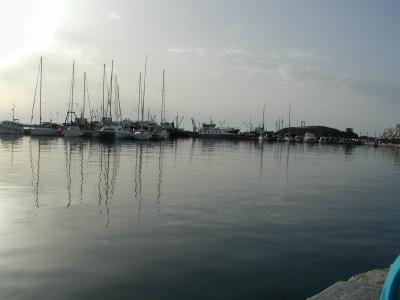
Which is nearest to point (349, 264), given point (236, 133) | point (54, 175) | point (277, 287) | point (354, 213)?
point (277, 287)

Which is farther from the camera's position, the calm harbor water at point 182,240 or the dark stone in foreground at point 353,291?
the calm harbor water at point 182,240

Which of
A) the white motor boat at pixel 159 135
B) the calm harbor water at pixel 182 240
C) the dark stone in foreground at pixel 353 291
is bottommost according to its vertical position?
the calm harbor water at pixel 182 240

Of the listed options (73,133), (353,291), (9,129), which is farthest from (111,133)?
(353,291)

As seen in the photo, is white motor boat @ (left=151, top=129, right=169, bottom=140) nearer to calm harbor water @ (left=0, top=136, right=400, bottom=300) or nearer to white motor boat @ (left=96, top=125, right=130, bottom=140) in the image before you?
white motor boat @ (left=96, top=125, right=130, bottom=140)

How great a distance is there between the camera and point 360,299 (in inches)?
252

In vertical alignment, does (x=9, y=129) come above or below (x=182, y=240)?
above

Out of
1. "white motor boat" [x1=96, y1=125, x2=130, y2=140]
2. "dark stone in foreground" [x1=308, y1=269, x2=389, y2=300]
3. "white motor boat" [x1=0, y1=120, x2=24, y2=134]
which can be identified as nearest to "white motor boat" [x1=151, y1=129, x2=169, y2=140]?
"white motor boat" [x1=96, y1=125, x2=130, y2=140]

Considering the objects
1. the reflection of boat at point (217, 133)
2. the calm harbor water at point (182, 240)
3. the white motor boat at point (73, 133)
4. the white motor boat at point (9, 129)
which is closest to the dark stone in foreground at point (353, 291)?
the calm harbor water at point (182, 240)

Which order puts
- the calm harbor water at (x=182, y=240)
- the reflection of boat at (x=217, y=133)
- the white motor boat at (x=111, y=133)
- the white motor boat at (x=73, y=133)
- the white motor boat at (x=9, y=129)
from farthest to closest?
the reflection of boat at (x=217, y=133), the white motor boat at (x=9, y=129), the white motor boat at (x=73, y=133), the white motor boat at (x=111, y=133), the calm harbor water at (x=182, y=240)

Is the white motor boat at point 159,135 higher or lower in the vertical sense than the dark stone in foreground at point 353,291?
higher

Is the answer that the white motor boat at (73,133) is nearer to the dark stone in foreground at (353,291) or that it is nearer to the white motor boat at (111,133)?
the white motor boat at (111,133)

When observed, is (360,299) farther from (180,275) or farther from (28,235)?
(28,235)

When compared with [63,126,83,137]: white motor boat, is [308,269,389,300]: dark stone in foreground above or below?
below

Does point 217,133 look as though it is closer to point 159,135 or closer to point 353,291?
point 159,135
